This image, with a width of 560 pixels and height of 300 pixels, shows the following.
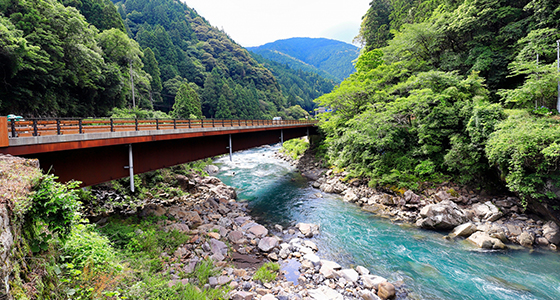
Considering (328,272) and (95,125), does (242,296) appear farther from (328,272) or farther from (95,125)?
(95,125)

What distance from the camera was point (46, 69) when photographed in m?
20.8

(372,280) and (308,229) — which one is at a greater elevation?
(308,229)

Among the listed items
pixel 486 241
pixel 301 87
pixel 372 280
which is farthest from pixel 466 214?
pixel 301 87

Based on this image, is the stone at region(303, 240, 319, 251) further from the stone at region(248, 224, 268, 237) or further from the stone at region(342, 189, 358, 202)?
the stone at region(342, 189, 358, 202)

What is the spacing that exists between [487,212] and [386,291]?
988cm

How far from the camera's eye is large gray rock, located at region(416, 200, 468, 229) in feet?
43.7

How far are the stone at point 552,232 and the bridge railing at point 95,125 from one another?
68.2 ft

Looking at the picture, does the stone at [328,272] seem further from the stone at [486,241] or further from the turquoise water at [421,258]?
the stone at [486,241]

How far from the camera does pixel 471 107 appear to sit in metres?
15.5

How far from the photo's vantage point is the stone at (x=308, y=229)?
539 inches

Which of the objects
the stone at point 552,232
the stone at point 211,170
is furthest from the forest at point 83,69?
the stone at point 552,232

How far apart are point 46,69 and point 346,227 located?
30.0 meters

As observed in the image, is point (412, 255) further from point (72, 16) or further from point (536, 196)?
point (72, 16)

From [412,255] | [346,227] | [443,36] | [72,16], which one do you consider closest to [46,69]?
[72,16]
